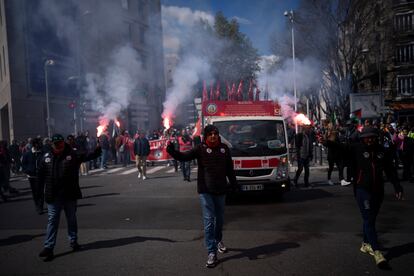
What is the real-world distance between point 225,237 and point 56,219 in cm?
251

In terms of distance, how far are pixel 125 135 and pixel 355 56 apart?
14.7 metres

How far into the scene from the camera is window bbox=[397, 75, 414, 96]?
115ft

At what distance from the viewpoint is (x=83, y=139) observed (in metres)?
17.8


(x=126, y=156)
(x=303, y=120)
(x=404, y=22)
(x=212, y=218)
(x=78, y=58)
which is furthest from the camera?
(x=404, y=22)

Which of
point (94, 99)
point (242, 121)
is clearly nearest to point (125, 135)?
point (94, 99)

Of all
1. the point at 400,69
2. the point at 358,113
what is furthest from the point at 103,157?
the point at 400,69

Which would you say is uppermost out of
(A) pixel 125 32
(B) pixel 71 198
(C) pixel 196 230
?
(A) pixel 125 32

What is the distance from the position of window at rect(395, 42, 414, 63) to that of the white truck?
3139cm

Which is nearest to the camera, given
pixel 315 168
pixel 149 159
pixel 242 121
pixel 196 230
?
pixel 196 230

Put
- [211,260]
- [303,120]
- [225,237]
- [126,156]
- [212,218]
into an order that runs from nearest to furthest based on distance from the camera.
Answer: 1. [211,260]
2. [212,218]
3. [225,237]
4. [303,120]
5. [126,156]

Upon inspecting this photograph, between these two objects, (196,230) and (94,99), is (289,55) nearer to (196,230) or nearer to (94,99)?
(94,99)

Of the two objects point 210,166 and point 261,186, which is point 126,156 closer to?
point 261,186

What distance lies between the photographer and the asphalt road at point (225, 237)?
4.66 metres

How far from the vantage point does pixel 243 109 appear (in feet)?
32.0
